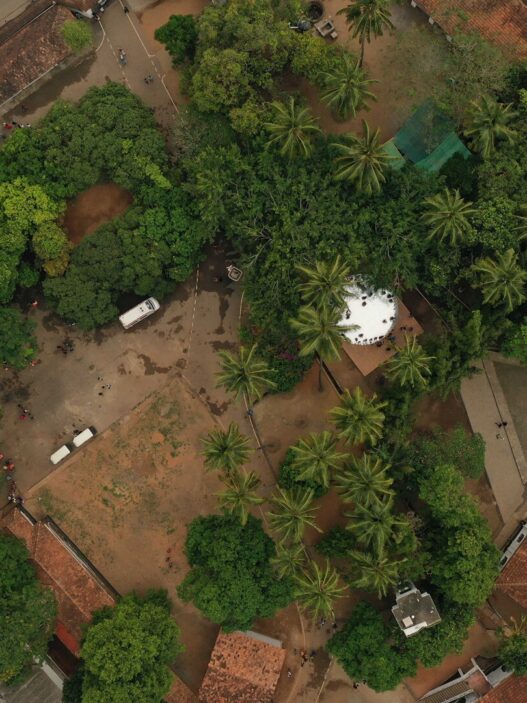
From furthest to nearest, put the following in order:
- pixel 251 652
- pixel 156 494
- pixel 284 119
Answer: pixel 156 494 → pixel 251 652 → pixel 284 119

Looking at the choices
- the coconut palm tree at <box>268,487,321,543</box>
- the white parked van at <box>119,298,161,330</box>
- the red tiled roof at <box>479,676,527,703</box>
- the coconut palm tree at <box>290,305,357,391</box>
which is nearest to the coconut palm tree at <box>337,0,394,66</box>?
the coconut palm tree at <box>290,305,357,391</box>

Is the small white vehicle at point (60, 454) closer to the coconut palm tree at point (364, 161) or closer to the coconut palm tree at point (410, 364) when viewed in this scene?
the coconut palm tree at point (410, 364)

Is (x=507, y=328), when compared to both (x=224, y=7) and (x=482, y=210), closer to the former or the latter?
(x=482, y=210)

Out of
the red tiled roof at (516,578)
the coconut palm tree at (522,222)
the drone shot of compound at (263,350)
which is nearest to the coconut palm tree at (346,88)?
the drone shot of compound at (263,350)

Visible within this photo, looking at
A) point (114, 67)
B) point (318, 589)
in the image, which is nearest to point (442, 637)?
point (318, 589)

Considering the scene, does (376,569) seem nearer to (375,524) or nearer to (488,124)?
(375,524)

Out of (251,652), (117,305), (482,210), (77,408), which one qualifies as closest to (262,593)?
(251,652)
